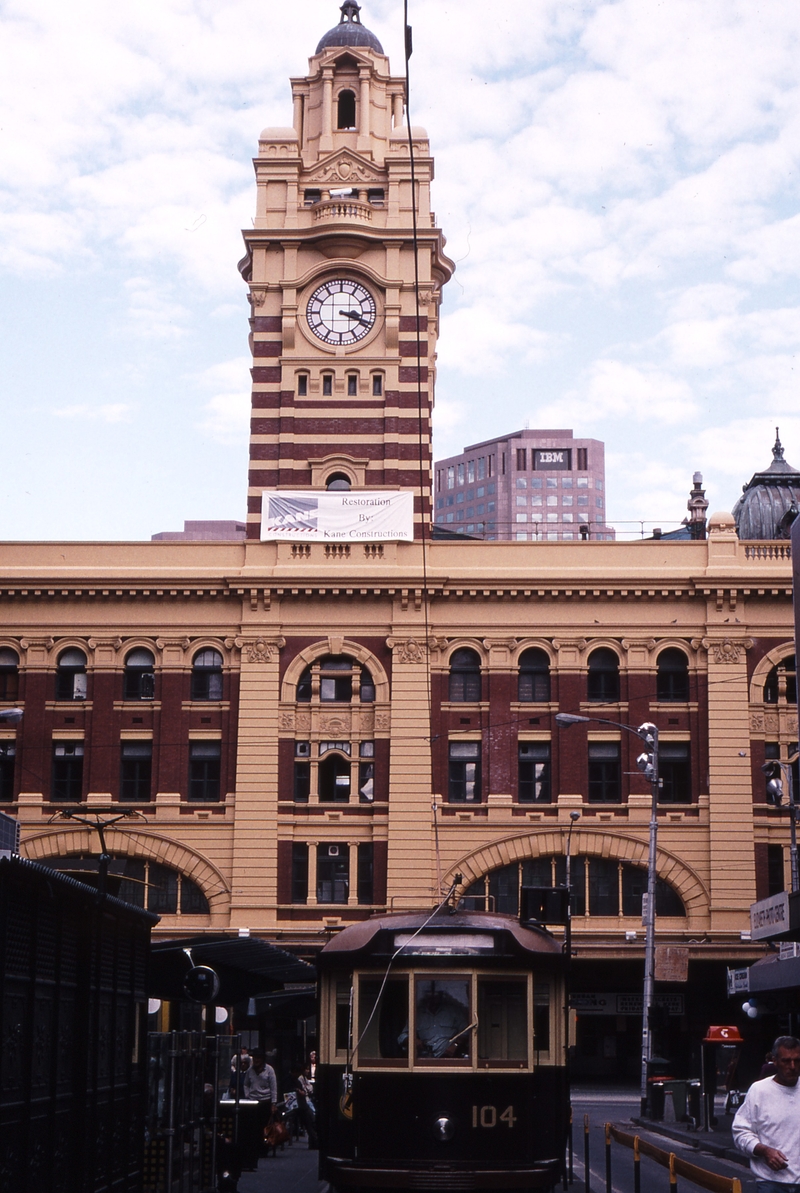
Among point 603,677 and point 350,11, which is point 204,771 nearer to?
point 603,677

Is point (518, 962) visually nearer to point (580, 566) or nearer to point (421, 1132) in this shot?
point (421, 1132)

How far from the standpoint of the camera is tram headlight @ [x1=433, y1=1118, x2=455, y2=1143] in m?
16.7

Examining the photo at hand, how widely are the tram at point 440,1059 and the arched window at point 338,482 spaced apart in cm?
3747

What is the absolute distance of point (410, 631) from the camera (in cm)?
5306

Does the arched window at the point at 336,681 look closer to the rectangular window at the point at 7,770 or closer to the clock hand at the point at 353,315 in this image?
the rectangular window at the point at 7,770

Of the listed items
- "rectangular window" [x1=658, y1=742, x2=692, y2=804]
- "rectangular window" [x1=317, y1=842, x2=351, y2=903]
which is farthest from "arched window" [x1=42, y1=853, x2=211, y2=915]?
"rectangular window" [x1=658, y1=742, x2=692, y2=804]

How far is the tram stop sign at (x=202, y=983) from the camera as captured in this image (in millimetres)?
17969

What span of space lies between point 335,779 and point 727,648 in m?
13.4

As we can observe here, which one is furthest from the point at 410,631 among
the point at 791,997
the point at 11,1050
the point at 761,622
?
the point at 11,1050

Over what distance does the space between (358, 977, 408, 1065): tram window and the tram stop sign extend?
5.70 feet

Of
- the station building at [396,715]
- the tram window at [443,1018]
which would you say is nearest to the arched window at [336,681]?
the station building at [396,715]

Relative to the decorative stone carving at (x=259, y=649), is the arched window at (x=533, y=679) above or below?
below

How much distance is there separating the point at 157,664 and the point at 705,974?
66.4 ft

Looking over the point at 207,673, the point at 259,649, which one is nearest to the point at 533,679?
the point at 259,649
